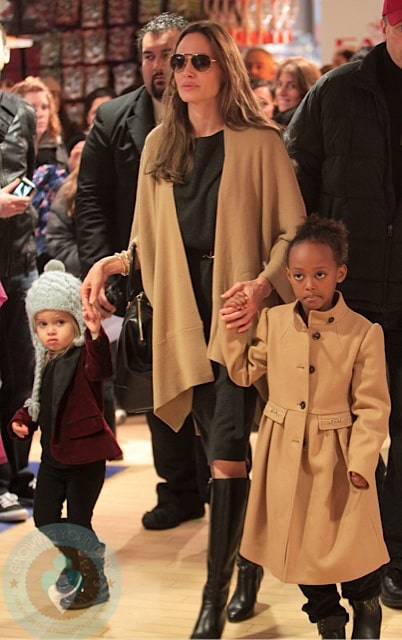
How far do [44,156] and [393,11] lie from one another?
3.59 m

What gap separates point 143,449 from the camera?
6.64 metres

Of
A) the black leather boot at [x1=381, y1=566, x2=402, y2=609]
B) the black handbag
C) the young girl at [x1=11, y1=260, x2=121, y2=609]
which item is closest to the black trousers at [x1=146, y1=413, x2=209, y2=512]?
the young girl at [x1=11, y1=260, x2=121, y2=609]

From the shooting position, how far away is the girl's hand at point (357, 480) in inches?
126

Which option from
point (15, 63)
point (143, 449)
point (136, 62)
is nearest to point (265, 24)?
point (136, 62)

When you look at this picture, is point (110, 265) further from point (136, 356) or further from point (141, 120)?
point (141, 120)

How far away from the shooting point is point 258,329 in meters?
3.45

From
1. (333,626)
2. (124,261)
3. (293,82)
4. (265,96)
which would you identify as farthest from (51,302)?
(265,96)

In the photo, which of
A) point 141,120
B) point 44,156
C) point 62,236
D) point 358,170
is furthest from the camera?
point 44,156

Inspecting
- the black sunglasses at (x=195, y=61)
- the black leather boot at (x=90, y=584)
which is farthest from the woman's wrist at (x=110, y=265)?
the black leather boot at (x=90, y=584)

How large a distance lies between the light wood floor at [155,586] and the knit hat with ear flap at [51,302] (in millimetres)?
742

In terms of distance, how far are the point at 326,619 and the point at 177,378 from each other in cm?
85

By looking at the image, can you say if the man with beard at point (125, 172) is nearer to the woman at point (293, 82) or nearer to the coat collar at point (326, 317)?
the coat collar at point (326, 317)

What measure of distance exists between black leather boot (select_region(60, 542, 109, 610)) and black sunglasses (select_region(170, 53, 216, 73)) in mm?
1653

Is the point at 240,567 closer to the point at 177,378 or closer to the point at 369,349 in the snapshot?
the point at 177,378
